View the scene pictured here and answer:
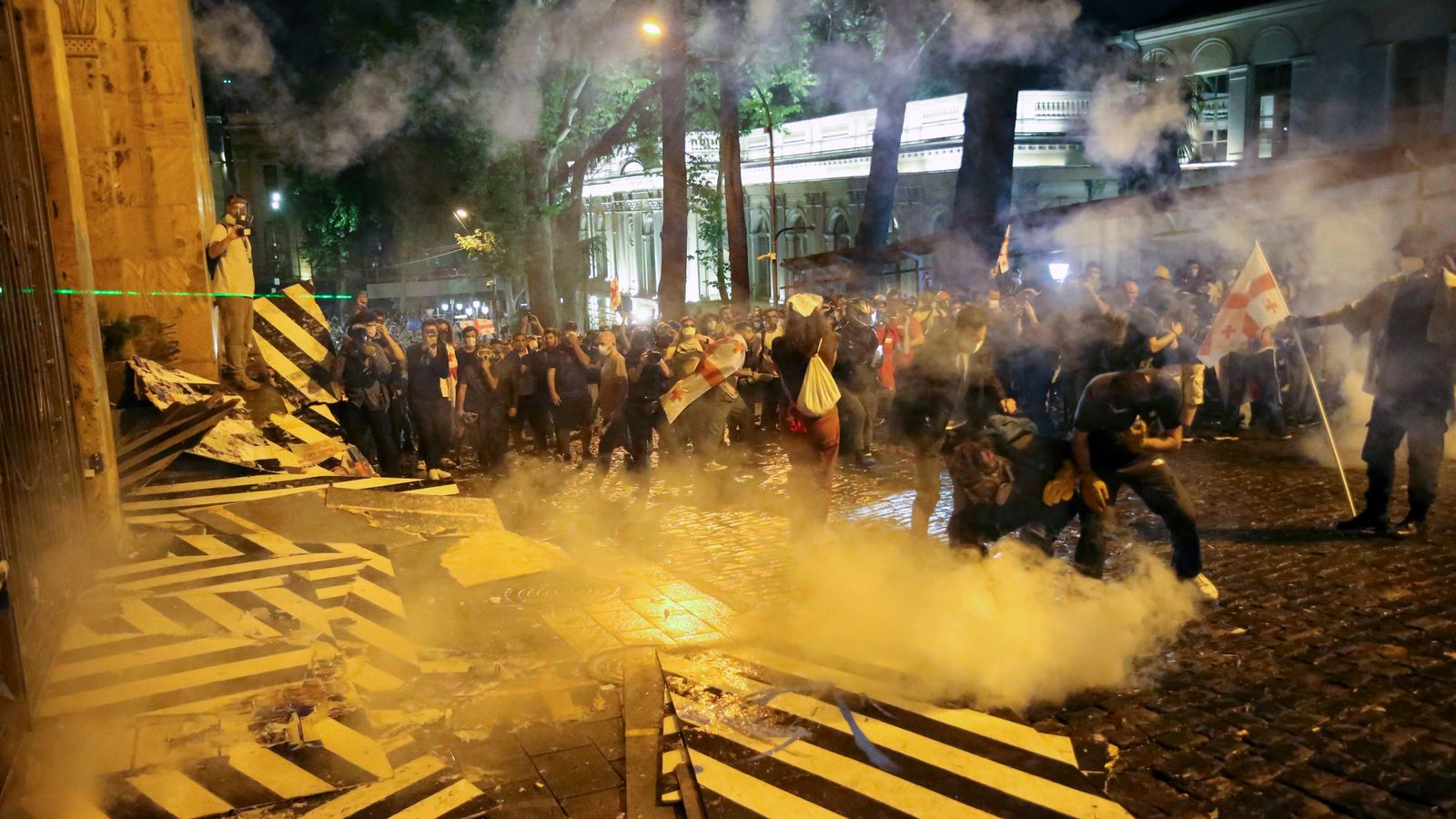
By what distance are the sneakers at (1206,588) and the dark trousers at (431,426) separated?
7901 mm

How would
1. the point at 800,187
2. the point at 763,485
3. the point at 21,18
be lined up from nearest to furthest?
the point at 21,18
the point at 763,485
the point at 800,187

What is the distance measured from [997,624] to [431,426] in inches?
299

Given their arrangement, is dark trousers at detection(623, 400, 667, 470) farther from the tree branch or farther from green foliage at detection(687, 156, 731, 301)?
the tree branch

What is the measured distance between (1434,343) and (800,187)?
31.0m

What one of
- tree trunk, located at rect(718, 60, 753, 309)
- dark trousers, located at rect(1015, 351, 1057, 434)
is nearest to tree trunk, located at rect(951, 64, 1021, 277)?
tree trunk, located at rect(718, 60, 753, 309)

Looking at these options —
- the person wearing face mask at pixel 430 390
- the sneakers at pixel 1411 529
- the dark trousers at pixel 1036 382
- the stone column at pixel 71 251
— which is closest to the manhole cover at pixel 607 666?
the stone column at pixel 71 251

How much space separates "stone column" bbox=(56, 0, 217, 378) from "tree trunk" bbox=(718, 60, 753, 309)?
42.6ft

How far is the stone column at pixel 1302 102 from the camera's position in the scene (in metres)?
24.8

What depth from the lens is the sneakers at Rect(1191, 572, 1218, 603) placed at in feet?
19.7

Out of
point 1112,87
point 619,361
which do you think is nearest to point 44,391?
point 619,361

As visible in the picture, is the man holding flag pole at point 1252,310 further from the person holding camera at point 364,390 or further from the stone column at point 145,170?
the stone column at point 145,170

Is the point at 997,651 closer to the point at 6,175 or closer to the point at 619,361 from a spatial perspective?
the point at 6,175

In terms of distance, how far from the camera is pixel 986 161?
2002 cm

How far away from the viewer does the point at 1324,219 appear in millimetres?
14898
